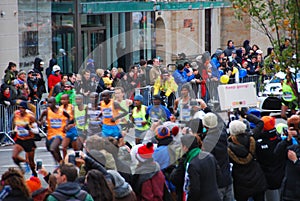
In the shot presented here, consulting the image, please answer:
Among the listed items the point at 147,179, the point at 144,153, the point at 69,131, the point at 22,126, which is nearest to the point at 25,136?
the point at 22,126

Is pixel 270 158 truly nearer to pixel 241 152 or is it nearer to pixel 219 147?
pixel 241 152

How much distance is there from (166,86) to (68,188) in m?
14.2

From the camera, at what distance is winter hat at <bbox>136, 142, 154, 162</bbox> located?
10.6 metres

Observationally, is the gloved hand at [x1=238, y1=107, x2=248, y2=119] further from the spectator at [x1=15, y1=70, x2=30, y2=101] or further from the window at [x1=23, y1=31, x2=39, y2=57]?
the window at [x1=23, y1=31, x2=39, y2=57]

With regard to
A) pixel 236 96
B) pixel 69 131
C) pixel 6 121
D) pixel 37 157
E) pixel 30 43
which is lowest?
pixel 37 157

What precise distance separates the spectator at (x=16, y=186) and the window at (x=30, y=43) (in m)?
18.6

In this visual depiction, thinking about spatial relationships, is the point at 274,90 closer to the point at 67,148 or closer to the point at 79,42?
the point at 79,42

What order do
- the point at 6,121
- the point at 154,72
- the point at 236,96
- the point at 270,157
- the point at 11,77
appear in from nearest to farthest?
1. the point at 270,157
2. the point at 236,96
3. the point at 6,121
4. the point at 11,77
5. the point at 154,72

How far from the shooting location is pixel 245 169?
38.8 feet

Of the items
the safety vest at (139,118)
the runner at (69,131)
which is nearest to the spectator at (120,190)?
the runner at (69,131)

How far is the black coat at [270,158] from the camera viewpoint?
39.6 ft

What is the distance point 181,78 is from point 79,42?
7023 millimetres

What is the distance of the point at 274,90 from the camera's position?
973 inches

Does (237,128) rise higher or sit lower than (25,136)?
higher
